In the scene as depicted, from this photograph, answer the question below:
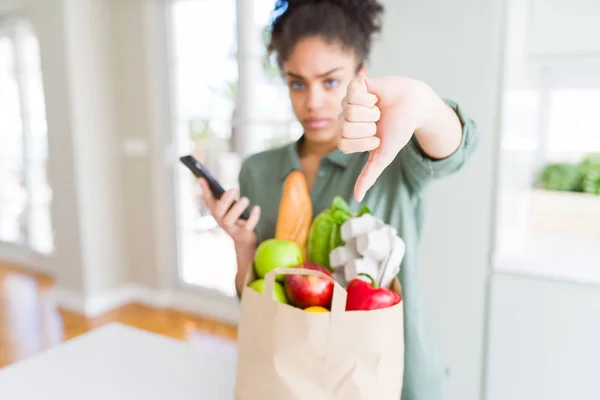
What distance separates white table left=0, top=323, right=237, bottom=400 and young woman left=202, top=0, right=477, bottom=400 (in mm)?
166

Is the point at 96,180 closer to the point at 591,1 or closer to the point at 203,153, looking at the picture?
the point at 203,153

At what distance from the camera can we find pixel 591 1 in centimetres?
139

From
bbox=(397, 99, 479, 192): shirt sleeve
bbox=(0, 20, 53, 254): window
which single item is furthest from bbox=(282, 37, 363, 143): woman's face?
bbox=(0, 20, 53, 254): window

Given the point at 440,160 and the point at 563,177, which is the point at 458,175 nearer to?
the point at 563,177

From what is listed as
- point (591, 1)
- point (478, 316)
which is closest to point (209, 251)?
point (478, 316)

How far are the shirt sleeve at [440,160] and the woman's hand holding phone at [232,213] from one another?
0.25 meters

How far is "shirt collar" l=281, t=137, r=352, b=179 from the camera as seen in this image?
882 millimetres

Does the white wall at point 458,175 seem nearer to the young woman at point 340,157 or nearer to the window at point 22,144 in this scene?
the young woman at point 340,157

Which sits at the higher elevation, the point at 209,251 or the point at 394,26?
the point at 394,26

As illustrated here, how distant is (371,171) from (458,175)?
106cm

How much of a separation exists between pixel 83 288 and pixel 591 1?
108 inches

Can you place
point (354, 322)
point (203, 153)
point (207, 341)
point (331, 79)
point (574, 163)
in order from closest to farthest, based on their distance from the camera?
point (354, 322) < point (331, 79) < point (574, 163) < point (207, 341) < point (203, 153)

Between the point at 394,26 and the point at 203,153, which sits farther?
the point at 203,153

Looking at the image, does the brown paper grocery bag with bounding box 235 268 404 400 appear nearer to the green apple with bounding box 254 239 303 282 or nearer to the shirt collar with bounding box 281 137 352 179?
the green apple with bounding box 254 239 303 282
